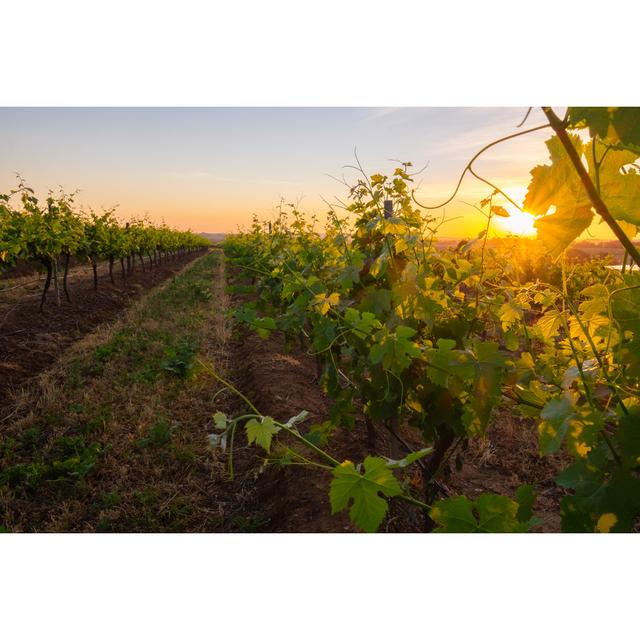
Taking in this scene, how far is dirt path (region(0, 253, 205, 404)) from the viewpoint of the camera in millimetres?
6375

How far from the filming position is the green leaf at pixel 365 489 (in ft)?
4.00

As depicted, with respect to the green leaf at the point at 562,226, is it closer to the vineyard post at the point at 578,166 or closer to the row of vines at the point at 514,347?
the row of vines at the point at 514,347

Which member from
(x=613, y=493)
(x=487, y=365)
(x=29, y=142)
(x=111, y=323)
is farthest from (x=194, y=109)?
(x=111, y=323)

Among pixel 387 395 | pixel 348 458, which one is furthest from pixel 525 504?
pixel 348 458

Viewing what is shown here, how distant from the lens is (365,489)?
1.25 meters

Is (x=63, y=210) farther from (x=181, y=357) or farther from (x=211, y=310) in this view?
(x=181, y=357)

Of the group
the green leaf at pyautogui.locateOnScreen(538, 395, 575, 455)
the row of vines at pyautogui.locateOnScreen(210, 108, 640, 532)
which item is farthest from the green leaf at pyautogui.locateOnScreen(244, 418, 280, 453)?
the green leaf at pyautogui.locateOnScreen(538, 395, 575, 455)

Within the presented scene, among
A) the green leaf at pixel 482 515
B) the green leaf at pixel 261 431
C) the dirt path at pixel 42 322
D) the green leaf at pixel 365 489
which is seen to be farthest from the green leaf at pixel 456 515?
the dirt path at pixel 42 322

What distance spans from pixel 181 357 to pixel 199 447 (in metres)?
2.13

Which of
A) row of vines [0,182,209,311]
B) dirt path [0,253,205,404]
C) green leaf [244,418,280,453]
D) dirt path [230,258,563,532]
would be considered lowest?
dirt path [230,258,563,532]

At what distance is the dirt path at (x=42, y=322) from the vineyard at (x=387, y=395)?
318 millimetres

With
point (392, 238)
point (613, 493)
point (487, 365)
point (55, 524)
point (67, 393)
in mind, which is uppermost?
point (392, 238)

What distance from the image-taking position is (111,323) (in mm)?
9609

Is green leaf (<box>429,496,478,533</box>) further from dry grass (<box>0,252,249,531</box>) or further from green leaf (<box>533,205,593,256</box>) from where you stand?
dry grass (<box>0,252,249,531</box>)
